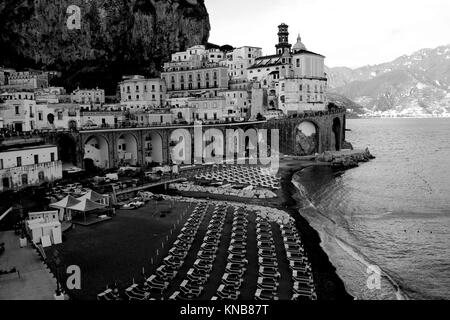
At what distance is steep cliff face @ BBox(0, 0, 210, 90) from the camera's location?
352 feet

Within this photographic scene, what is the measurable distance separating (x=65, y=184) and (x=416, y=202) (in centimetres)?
4807

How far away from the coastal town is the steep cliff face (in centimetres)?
701

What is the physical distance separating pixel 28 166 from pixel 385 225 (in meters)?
44.7

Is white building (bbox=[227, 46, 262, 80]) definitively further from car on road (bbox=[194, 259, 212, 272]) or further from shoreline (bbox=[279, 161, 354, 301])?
car on road (bbox=[194, 259, 212, 272])

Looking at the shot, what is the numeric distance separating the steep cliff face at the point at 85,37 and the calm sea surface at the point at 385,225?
2523 inches

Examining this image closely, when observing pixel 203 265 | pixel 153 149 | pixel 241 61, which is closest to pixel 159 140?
pixel 153 149

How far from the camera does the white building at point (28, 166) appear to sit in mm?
52000

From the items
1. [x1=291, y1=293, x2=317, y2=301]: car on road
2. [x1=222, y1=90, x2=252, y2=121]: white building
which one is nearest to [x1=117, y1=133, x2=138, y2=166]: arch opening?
[x1=222, y1=90, x2=252, y2=121]: white building

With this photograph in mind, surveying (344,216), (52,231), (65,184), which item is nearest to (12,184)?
(65,184)

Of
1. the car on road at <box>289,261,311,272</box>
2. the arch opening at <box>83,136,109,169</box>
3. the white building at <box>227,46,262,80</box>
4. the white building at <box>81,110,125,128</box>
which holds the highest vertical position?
the white building at <box>227,46,262,80</box>

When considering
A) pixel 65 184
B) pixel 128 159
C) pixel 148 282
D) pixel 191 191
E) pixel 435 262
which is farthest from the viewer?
pixel 128 159

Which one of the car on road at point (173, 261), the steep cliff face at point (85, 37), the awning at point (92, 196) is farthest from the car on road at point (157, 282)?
the steep cliff face at point (85, 37)

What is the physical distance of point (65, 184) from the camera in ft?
186
